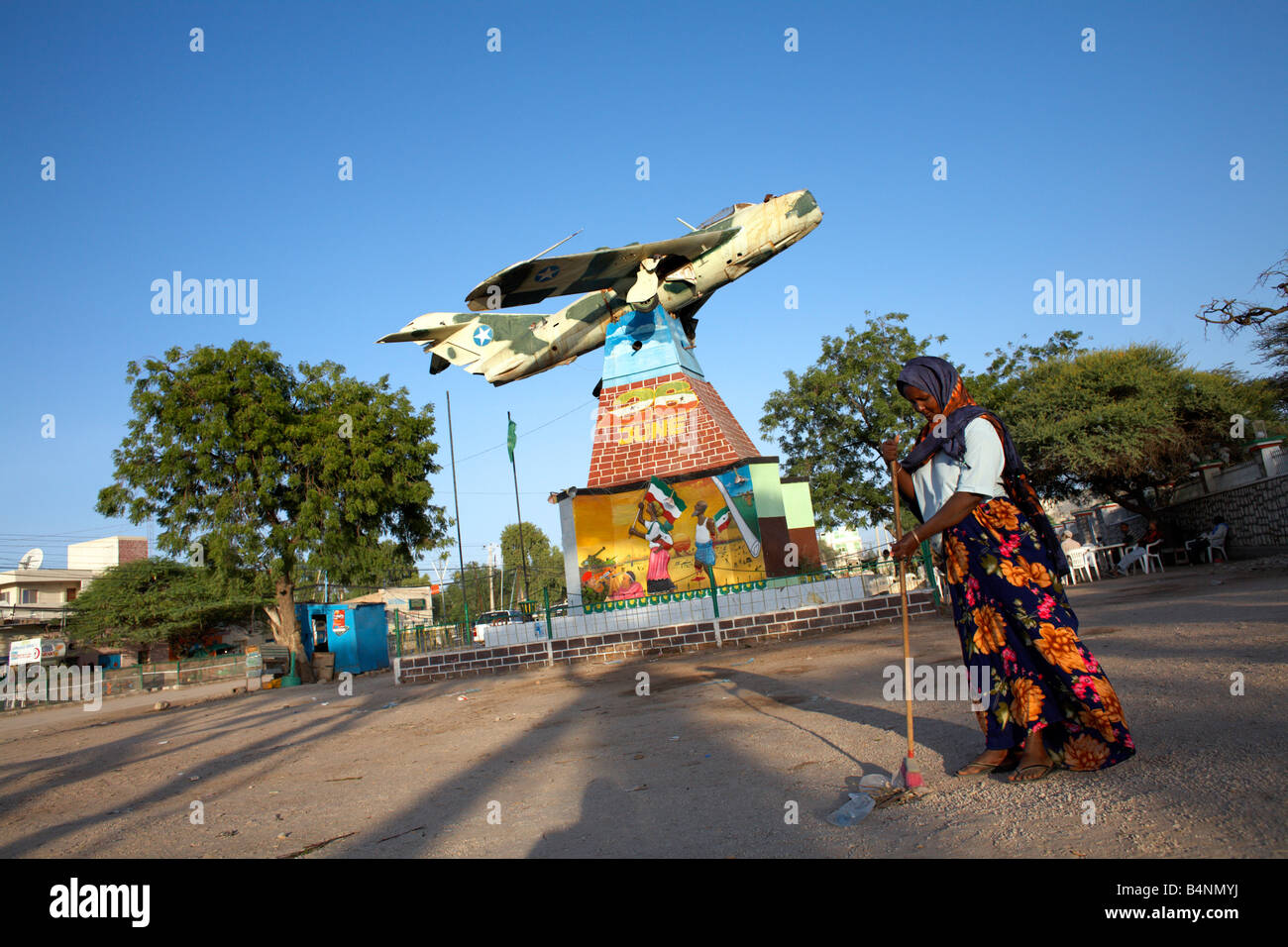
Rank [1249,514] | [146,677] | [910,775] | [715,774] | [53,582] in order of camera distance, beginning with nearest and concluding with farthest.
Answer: [910,775]
[715,774]
[1249,514]
[146,677]
[53,582]

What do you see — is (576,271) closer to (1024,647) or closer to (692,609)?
(692,609)

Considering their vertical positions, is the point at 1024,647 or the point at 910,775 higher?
the point at 1024,647

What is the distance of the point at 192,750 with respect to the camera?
832cm

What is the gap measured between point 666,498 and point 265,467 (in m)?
14.3

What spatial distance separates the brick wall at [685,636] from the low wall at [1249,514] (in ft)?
31.6

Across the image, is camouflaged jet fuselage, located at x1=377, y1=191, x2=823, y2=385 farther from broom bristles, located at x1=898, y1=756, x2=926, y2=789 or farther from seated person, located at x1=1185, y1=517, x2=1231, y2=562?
broom bristles, located at x1=898, y1=756, x2=926, y2=789

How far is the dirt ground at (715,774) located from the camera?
2.72 metres

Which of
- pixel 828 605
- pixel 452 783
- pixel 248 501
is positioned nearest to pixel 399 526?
pixel 248 501

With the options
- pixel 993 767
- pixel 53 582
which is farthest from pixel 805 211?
pixel 53 582

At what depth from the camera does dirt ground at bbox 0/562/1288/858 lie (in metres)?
2.72

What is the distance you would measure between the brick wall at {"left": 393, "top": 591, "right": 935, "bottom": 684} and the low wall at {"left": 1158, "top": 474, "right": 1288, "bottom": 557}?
31.6 feet

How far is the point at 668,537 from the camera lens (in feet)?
49.7

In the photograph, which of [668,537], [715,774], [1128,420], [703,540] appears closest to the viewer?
[715,774]

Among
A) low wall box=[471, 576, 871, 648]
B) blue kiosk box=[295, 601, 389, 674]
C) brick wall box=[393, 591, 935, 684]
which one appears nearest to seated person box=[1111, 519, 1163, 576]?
brick wall box=[393, 591, 935, 684]
